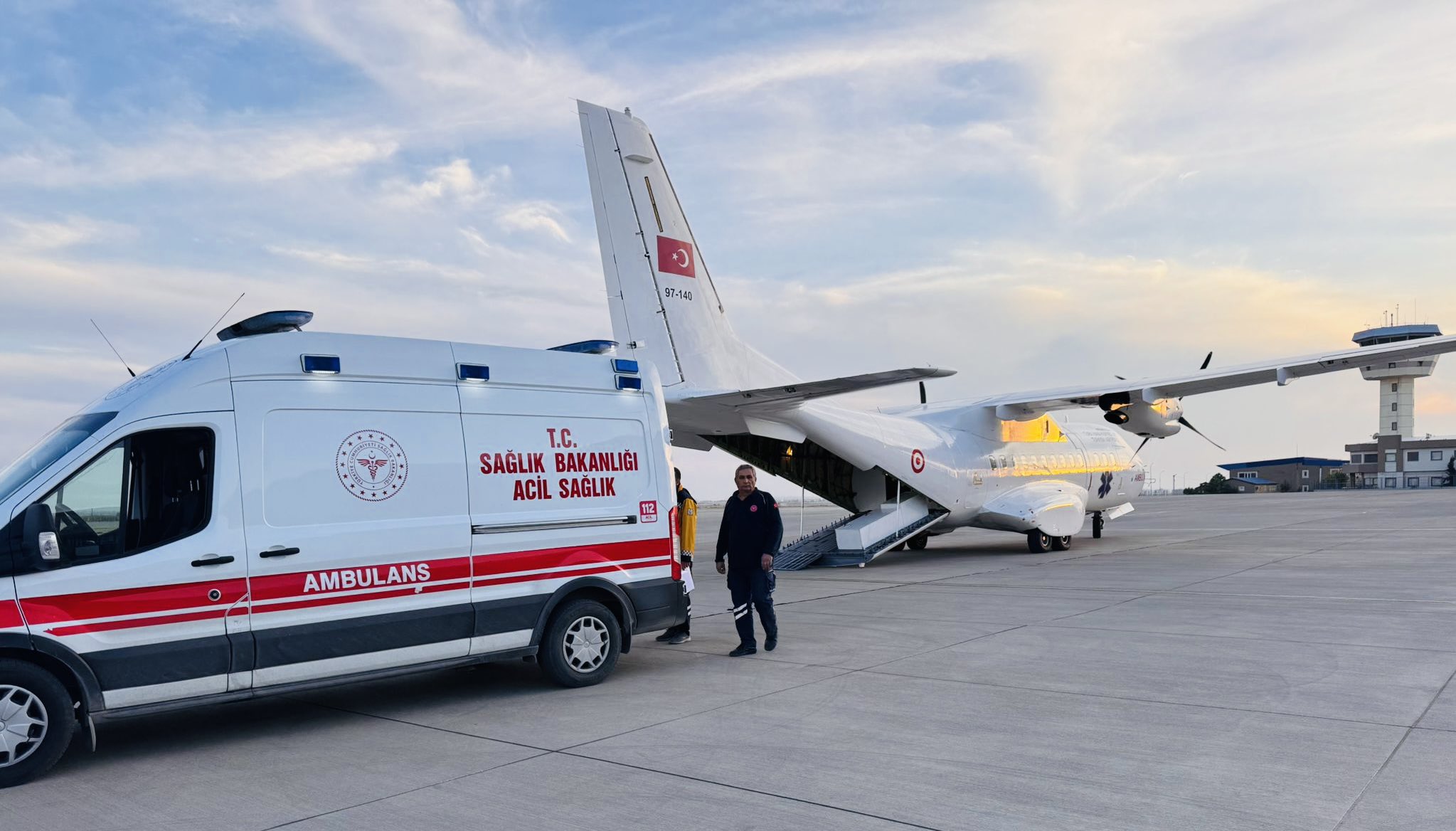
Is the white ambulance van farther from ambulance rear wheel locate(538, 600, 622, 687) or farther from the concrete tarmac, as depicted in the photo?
the concrete tarmac

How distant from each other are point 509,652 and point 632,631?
110 centimetres

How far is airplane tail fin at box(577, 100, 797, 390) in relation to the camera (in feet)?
47.8

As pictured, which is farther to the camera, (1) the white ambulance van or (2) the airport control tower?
(2) the airport control tower

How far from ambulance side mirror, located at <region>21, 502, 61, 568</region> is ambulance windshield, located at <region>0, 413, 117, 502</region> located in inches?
9.3

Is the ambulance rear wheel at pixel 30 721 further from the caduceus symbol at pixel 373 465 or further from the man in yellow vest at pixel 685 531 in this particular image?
the man in yellow vest at pixel 685 531

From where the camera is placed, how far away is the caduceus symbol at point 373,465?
6786 mm

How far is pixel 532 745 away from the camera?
609 cm

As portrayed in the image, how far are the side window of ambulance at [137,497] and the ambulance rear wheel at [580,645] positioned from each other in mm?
2620

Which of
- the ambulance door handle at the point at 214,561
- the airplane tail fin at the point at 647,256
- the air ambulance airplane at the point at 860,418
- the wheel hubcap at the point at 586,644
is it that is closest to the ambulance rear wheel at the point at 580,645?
the wheel hubcap at the point at 586,644

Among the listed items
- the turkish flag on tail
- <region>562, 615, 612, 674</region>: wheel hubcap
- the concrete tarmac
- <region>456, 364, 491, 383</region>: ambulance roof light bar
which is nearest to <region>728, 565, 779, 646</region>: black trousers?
the concrete tarmac

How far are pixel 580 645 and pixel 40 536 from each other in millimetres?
3642

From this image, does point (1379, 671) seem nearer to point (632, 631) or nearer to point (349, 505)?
point (632, 631)

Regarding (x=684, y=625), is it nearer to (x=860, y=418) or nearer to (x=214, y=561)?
(x=214, y=561)

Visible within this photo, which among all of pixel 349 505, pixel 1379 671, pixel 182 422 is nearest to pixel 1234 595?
pixel 1379 671
